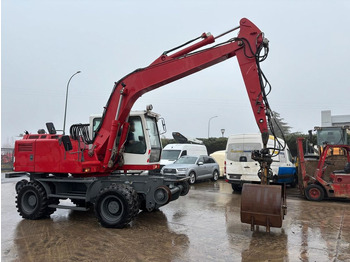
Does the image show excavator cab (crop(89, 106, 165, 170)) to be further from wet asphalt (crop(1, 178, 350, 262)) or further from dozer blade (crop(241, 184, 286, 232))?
dozer blade (crop(241, 184, 286, 232))

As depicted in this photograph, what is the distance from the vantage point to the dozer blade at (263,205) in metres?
5.46

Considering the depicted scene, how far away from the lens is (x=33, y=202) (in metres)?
7.32

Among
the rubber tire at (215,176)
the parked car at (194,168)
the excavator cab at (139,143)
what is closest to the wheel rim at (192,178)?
the parked car at (194,168)

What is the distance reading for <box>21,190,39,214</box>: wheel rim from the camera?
23.9 ft

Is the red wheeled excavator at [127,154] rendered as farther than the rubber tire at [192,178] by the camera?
No

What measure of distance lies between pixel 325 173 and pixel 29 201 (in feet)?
34.3

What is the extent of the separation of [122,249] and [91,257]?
59 centimetres

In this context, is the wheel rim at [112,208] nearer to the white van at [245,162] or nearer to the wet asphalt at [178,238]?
the wet asphalt at [178,238]

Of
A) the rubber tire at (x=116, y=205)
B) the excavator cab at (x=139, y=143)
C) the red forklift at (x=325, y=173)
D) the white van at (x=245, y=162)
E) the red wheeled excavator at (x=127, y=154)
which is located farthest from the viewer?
the white van at (x=245, y=162)

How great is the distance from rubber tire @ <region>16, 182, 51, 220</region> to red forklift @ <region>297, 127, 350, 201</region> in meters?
8.55

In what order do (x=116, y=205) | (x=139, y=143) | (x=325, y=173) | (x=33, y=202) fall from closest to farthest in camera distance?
1. (x=116, y=205)
2. (x=33, y=202)
3. (x=139, y=143)
4. (x=325, y=173)

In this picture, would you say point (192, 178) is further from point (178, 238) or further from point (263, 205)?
point (263, 205)

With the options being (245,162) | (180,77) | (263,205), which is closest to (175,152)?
(245,162)

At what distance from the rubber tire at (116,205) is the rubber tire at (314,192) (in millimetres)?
6807
